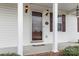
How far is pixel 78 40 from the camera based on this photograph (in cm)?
1659

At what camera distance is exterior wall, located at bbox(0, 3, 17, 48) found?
11.2m

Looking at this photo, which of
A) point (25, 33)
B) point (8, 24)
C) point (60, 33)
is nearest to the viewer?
point (8, 24)

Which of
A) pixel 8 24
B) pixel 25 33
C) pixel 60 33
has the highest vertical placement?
pixel 8 24

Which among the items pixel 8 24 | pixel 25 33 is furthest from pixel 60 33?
pixel 8 24

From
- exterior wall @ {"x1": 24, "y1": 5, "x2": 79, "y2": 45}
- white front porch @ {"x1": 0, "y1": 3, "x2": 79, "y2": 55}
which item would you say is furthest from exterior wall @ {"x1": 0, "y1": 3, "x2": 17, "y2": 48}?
exterior wall @ {"x1": 24, "y1": 5, "x2": 79, "y2": 45}

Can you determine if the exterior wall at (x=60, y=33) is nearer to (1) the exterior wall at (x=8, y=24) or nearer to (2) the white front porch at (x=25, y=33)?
(2) the white front porch at (x=25, y=33)

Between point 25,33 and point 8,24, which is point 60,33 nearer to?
point 25,33

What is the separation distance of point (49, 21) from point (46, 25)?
0.49 metres

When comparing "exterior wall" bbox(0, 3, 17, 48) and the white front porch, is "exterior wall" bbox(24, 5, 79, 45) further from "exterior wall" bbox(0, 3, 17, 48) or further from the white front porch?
"exterior wall" bbox(0, 3, 17, 48)

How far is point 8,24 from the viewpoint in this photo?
11.5m

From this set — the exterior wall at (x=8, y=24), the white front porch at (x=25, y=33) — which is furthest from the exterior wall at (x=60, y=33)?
the exterior wall at (x=8, y=24)

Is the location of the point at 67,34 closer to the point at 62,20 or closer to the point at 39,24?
the point at 62,20

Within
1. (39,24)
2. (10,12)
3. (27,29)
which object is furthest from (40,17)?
(10,12)

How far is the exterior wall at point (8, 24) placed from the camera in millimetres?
11180
